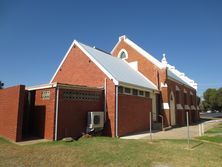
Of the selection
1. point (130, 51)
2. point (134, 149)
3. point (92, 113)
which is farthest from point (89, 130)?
point (130, 51)

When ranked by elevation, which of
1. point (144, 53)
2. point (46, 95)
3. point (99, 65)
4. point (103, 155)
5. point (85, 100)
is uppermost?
point (144, 53)

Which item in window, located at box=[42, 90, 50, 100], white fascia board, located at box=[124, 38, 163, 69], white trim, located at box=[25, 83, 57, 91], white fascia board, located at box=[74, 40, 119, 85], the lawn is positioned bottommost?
the lawn

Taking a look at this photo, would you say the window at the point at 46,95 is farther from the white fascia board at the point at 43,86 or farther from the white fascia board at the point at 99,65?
the white fascia board at the point at 99,65

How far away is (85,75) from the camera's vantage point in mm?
17391

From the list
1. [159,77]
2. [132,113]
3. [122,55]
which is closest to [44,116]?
[132,113]

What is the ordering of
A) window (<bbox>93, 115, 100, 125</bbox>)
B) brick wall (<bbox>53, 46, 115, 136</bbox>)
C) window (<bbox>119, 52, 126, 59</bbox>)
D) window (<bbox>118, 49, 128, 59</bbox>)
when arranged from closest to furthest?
window (<bbox>93, 115, 100, 125</bbox>)
brick wall (<bbox>53, 46, 115, 136</bbox>)
window (<bbox>118, 49, 128, 59</bbox>)
window (<bbox>119, 52, 126, 59</bbox>)

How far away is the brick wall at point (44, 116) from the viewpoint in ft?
38.4

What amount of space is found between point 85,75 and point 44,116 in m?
6.11

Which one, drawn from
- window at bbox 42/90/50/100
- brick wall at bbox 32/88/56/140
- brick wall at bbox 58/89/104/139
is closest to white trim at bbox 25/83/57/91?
brick wall at bbox 32/88/56/140

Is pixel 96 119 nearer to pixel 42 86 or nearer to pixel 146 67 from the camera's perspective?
pixel 42 86

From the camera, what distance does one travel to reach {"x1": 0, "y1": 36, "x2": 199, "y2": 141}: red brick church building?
38.9 ft

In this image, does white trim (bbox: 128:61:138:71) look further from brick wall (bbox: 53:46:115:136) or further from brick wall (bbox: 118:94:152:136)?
brick wall (bbox: 53:46:115:136)

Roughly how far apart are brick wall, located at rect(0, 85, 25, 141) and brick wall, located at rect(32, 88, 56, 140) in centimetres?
135

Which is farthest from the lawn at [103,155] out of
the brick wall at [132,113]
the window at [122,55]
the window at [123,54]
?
the window at [122,55]
